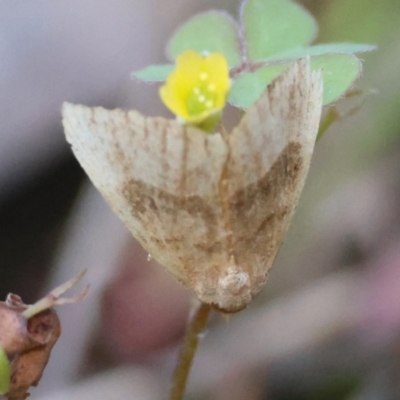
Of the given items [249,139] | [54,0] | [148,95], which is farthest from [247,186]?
[54,0]

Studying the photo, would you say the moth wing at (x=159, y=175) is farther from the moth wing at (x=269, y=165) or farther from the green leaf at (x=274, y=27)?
the green leaf at (x=274, y=27)

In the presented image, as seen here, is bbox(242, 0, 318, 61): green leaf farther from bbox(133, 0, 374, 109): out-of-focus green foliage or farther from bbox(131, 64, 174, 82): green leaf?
bbox(131, 64, 174, 82): green leaf

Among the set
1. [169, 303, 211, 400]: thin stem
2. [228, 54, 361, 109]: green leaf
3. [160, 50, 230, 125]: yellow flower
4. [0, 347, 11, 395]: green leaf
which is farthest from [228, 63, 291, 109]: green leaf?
[0, 347, 11, 395]: green leaf

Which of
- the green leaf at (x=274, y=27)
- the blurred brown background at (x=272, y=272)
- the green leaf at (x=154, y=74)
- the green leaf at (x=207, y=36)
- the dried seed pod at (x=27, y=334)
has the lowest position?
the blurred brown background at (x=272, y=272)

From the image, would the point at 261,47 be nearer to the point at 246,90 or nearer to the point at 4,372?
the point at 246,90

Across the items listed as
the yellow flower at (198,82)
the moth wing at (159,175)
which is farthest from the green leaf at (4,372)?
the yellow flower at (198,82)

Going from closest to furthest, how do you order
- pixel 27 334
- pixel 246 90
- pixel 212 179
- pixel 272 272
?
pixel 212 179
pixel 27 334
pixel 246 90
pixel 272 272

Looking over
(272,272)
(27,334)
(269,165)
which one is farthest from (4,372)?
(272,272)
